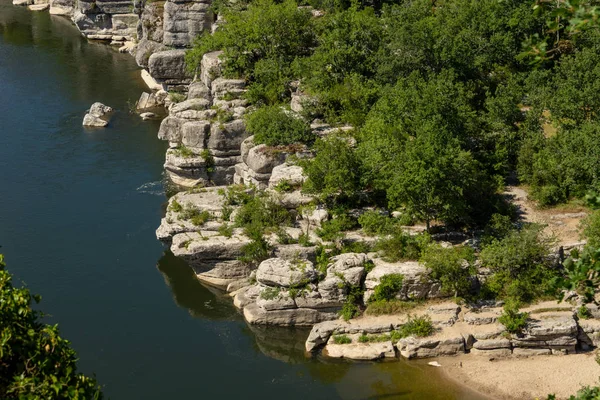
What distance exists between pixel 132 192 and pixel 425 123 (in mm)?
19272

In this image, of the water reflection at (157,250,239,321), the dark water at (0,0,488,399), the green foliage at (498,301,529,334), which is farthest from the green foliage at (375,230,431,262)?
the water reflection at (157,250,239,321)

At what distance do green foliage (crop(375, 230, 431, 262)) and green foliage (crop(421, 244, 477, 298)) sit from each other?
0.59 metres

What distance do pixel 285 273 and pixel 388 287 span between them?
4.62 meters

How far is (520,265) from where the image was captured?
126 feet

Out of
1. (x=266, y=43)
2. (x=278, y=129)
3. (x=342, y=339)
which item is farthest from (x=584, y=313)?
(x=266, y=43)

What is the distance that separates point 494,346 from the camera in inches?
1430

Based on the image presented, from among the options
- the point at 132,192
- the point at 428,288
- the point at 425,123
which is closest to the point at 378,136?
the point at 425,123

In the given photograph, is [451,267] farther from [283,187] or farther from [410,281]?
[283,187]

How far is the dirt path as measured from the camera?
40.1m

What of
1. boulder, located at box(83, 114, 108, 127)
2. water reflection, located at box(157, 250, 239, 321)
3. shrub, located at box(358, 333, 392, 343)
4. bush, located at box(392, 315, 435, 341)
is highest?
bush, located at box(392, 315, 435, 341)

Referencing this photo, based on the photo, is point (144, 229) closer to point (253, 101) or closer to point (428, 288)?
point (253, 101)

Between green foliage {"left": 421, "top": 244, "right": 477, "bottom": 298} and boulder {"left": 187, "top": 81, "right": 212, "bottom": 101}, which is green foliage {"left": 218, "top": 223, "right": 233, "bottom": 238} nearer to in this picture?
green foliage {"left": 421, "top": 244, "right": 477, "bottom": 298}

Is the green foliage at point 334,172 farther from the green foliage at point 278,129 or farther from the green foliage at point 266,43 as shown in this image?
the green foliage at point 266,43

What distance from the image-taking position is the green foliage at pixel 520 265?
37.9m
